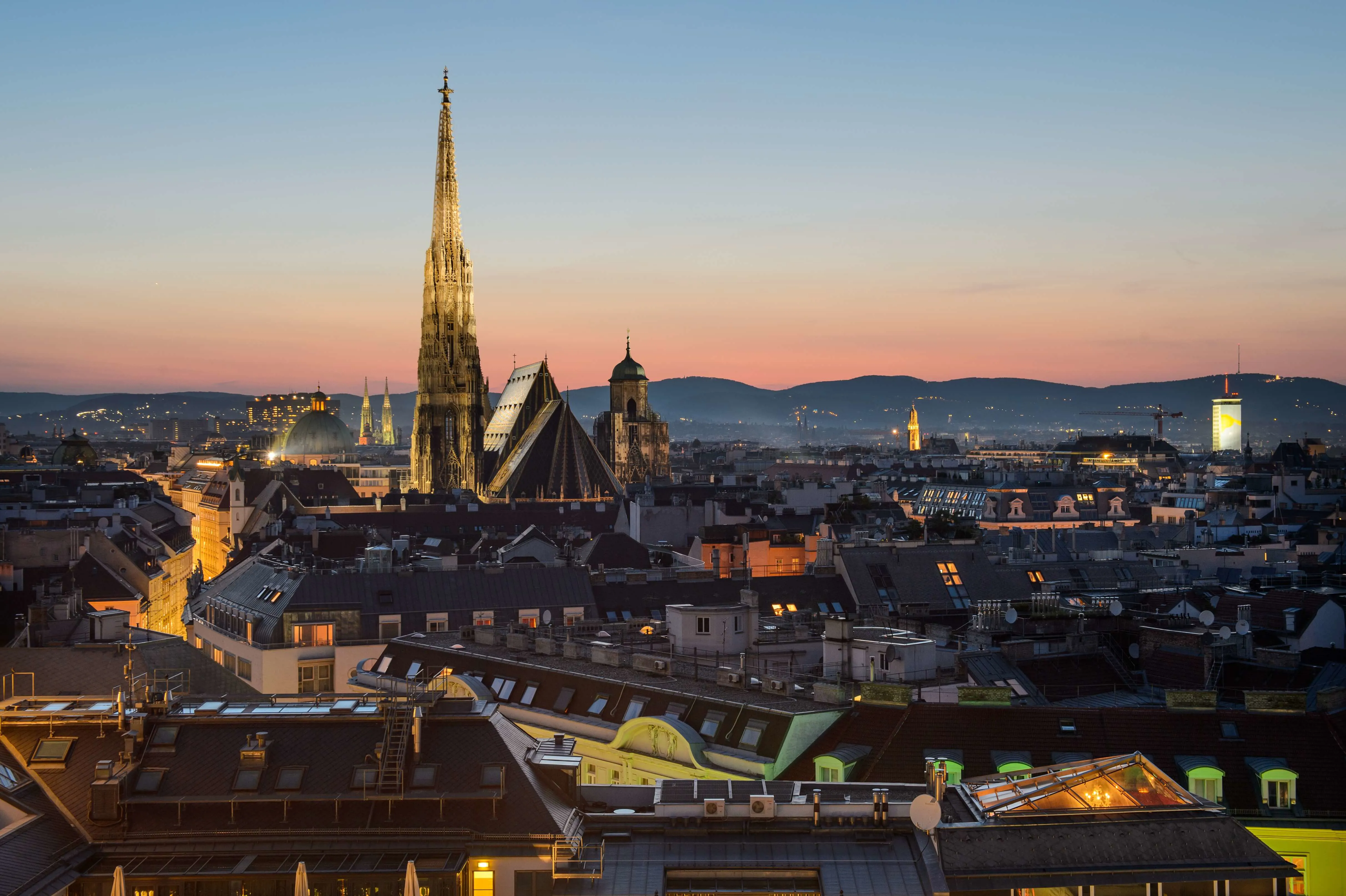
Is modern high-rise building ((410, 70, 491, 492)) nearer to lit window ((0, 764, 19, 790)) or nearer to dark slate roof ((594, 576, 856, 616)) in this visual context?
dark slate roof ((594, 576, 856, 616))

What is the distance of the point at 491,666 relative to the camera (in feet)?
163

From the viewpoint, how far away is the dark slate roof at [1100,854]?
25.3m

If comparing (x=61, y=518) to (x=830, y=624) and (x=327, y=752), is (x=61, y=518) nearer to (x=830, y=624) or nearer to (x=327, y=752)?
(x=830, y=624)

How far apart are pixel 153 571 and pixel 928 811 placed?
7564cm

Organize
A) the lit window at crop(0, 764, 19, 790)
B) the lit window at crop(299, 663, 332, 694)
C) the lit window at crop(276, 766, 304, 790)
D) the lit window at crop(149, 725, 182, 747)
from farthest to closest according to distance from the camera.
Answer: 1. the lit window at crop(299, 663, 332, 694)
2. the lit window at crop(149, 725, 182, 747)
3. the lit window at crop(276, 766, 304, 790)
4. the lit window at crop(0, 764, 19, 790)

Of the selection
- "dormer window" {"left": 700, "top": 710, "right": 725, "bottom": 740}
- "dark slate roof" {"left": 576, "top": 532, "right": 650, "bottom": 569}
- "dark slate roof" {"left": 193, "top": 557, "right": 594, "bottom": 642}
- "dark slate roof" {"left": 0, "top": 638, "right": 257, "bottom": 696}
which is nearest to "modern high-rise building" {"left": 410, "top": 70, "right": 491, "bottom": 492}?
"dark slate roof" {"left": 576, "top": 532, "right": 650, "bottom": 569}

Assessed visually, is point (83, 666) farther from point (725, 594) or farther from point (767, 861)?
point (725, 594)


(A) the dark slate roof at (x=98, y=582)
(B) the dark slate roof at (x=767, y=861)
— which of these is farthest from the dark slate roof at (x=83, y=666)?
(A) the dark slate roof at (x=98, y=582)

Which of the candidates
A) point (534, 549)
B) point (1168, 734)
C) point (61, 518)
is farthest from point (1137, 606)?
point (61, 518)

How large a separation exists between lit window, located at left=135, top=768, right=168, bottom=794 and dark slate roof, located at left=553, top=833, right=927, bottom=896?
25.9ft

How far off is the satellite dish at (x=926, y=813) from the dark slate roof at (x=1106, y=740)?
9466mm

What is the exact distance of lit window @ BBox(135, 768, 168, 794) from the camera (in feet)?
95.6

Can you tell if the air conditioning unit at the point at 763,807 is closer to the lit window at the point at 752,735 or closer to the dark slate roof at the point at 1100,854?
the dark slate roof at the point at 1100,854

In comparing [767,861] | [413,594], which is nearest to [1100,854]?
[767,861]
